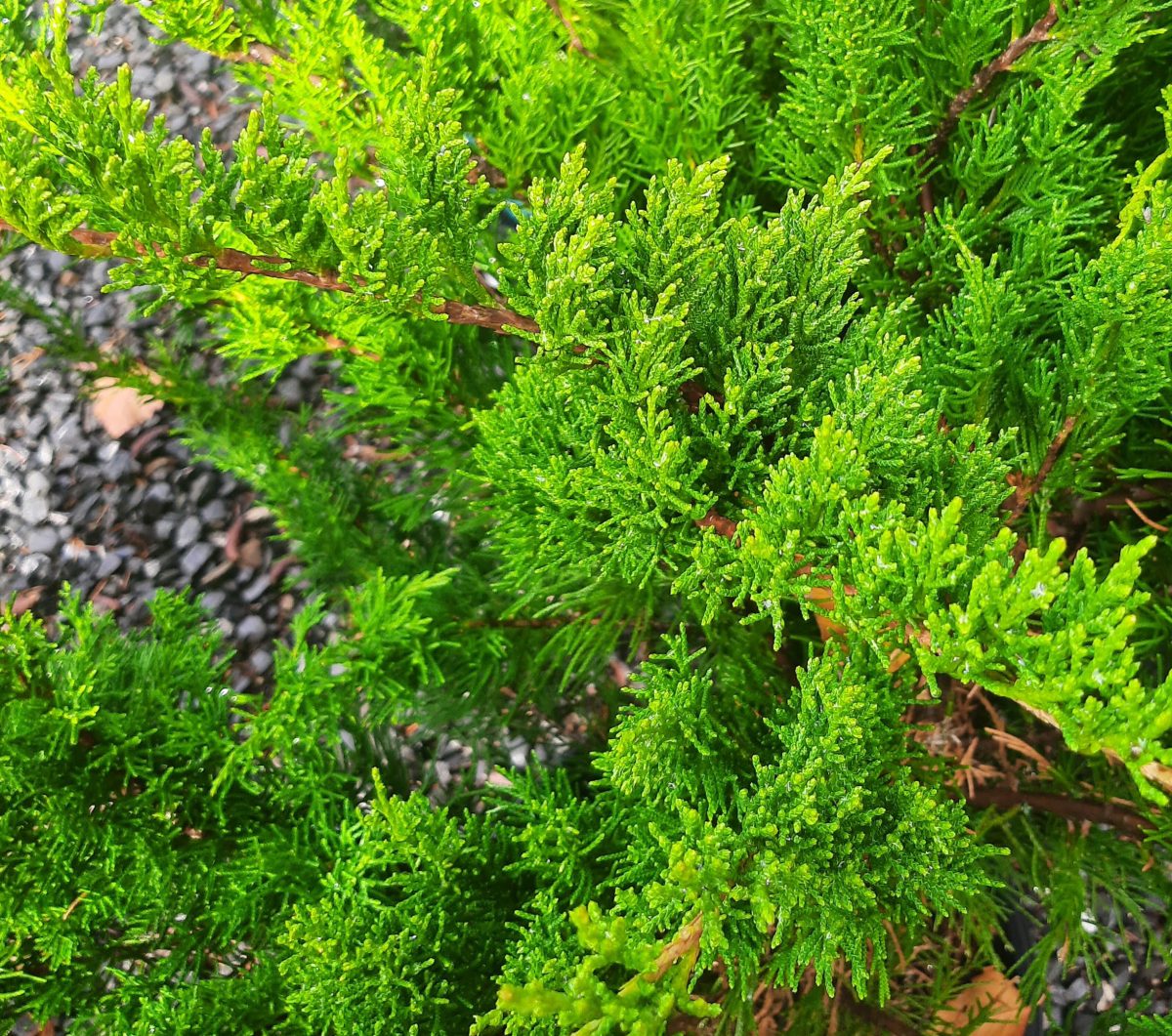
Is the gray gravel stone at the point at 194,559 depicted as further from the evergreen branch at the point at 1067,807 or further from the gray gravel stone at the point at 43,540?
the evergreen branch at the point at 1067,807

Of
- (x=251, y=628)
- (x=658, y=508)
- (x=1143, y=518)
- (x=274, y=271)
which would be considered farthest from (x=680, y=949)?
(x=251, y=628)

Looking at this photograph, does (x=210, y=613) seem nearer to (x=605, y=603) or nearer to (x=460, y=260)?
(x=605, y=603)

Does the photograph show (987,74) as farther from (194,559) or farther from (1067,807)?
(194,559)

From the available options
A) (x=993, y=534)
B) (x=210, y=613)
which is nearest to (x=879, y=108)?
(x=993, y=534)

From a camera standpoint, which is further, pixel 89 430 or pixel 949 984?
pixel 89 430

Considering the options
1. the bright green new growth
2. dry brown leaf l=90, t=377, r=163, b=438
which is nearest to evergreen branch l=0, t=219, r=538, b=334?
the bright green new growth

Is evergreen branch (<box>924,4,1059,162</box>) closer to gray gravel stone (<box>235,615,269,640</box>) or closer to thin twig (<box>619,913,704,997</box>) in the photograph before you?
thin twig (<box>619,913,704,997</box>)
